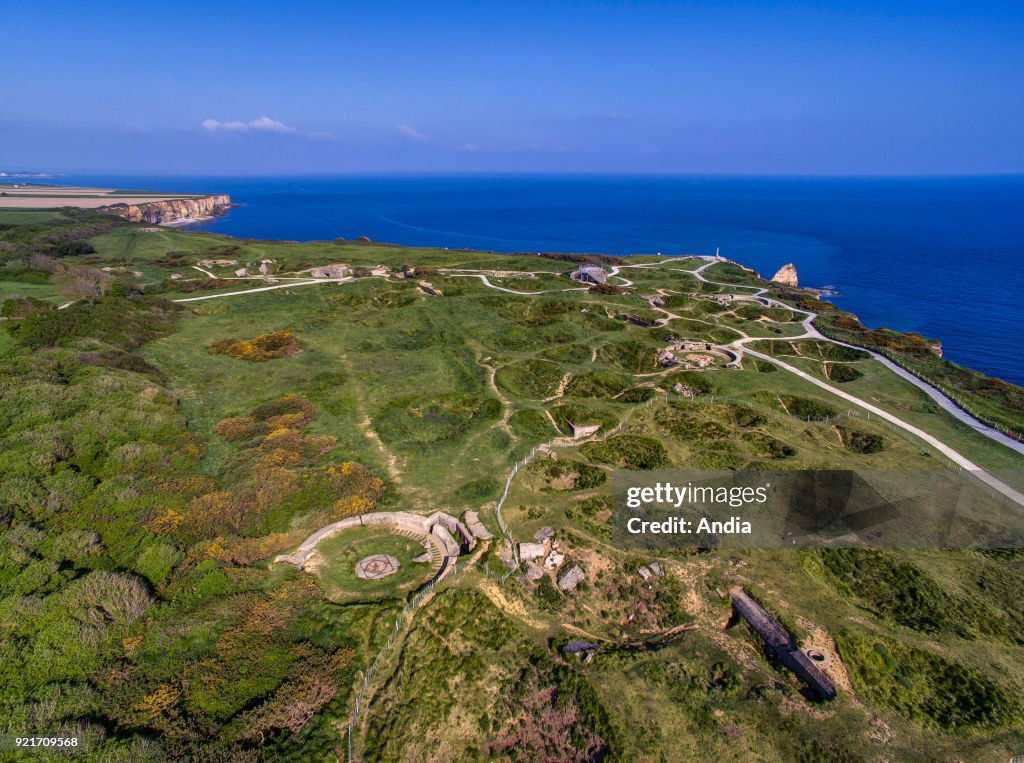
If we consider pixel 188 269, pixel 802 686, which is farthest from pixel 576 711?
pixel 188 269

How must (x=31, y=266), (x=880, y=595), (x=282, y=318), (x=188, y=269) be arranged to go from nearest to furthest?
(x=880, y=595) → (x=282, y=318) → (x=31, y=266) → (x=188, y=269)

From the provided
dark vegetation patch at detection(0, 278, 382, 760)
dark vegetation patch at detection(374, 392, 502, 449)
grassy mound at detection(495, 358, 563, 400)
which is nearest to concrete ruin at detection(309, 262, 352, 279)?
grassy mound at detection(495, 358, 563, 400)

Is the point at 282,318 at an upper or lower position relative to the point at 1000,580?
upper

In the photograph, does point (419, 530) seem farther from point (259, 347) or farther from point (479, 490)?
point (259, 347)

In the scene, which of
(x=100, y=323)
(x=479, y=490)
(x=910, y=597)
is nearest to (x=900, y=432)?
(x=910, y=597)

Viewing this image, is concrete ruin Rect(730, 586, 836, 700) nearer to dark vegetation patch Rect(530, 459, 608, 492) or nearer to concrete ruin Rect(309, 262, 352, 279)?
dark vegetation patch Rect(530, 459, 608, 492)

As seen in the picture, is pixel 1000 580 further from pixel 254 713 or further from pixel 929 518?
pixel 254 713

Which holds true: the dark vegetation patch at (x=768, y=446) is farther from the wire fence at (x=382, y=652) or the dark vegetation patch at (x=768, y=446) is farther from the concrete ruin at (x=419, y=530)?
the wire fence at (x=382, y=652)

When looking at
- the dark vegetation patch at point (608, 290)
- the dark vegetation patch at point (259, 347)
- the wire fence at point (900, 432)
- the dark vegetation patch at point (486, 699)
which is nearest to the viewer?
the dark vegetation patch at point (486, 699)

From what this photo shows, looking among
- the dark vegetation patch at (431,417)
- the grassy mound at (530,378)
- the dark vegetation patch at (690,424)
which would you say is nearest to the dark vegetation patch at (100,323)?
the dark vegetation patch at (431,417)
